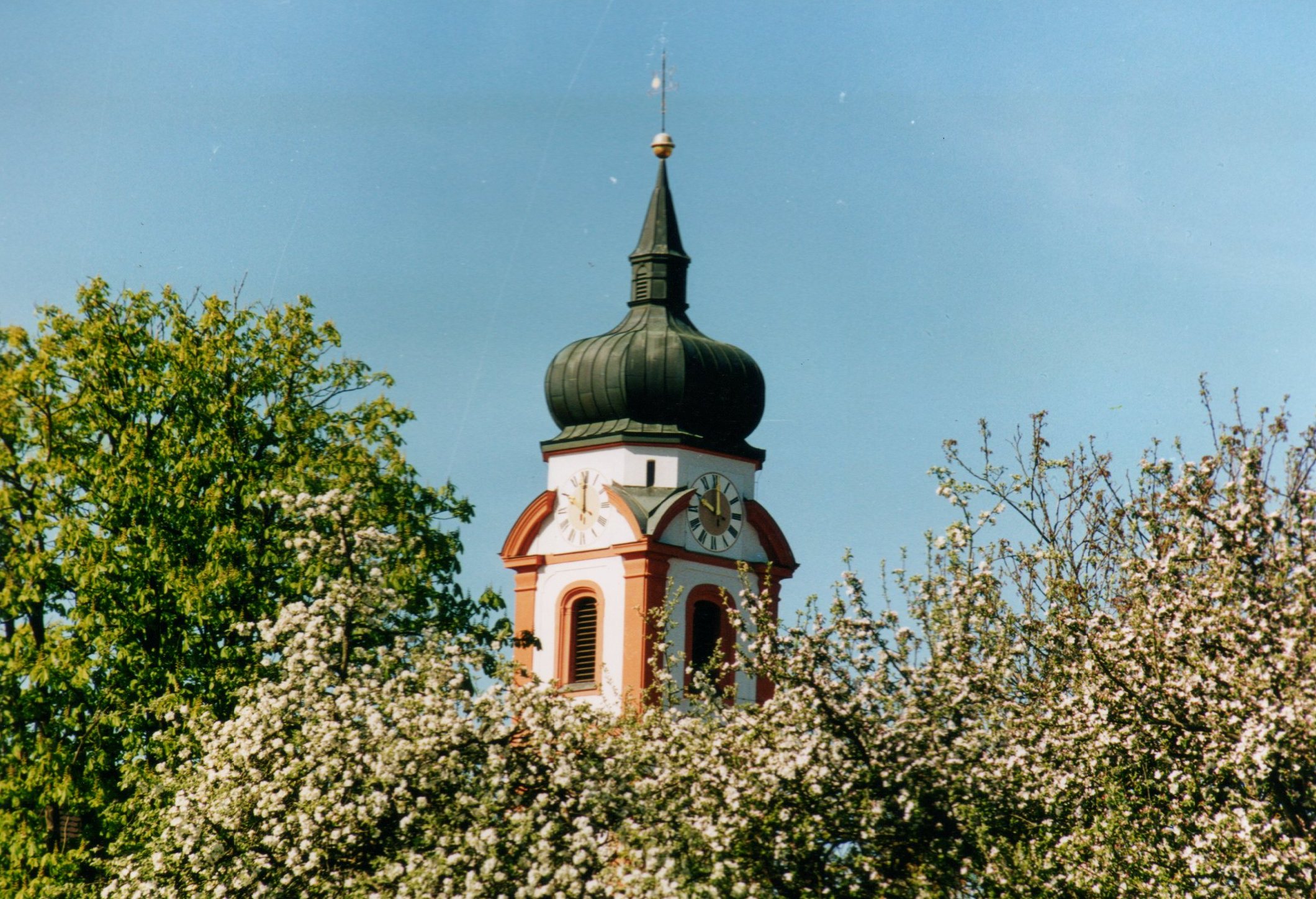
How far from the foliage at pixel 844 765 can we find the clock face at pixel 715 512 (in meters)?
25.2

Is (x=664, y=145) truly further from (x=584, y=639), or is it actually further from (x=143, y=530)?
(x=143, y=530)

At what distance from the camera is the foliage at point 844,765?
55.3 feet

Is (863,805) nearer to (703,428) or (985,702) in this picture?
(985,702)

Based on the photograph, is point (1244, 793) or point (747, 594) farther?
point (747, 594)

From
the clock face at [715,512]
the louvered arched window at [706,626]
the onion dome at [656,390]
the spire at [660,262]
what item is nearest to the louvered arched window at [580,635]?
the louvered arched window at [706,626]

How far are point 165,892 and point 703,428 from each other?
27.8 meters

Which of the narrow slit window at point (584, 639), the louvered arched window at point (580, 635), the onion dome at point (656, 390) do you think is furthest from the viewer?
the onion dome at point (656, 390)

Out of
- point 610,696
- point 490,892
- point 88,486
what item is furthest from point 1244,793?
point 610,696

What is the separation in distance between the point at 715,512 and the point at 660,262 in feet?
19.7

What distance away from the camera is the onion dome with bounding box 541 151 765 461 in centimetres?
4575

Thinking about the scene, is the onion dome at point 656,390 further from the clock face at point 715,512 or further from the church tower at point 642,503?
the clock face at point 715,512

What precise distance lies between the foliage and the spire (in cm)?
2827

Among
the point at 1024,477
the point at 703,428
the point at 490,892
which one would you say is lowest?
the point at 490,892

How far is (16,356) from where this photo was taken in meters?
30.0
